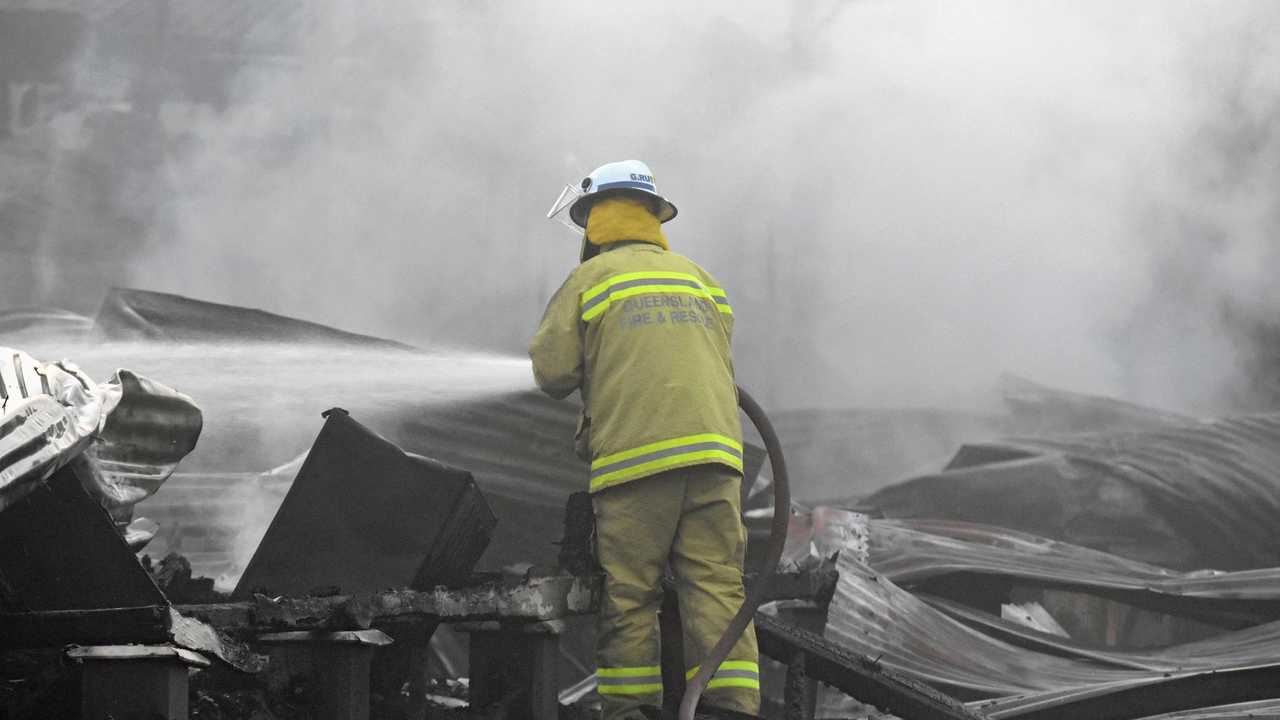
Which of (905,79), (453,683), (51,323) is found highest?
(905,79)

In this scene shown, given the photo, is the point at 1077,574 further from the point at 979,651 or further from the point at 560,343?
the point at 560,343

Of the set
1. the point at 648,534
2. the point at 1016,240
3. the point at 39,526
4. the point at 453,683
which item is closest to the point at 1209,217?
the point at 1016,240

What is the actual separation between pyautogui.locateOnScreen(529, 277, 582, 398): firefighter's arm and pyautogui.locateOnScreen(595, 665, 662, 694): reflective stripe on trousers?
2.16 ft

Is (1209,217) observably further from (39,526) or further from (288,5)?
(39,526)

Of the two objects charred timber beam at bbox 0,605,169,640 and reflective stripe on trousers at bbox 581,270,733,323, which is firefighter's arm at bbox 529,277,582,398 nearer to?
reflective stripe on trousers at bbox 581,270,733,323

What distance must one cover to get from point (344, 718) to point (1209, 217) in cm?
1016

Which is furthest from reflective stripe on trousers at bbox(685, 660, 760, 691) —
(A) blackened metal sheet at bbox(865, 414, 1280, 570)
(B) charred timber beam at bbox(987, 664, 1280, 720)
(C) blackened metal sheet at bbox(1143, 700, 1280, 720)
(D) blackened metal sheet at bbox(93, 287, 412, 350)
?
(A) blackened metal sheet at bbox(865, 414, 1280, 570)

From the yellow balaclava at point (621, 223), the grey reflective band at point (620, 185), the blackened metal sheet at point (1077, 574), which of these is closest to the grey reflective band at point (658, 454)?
the yellow balaclava at point (621, 223)

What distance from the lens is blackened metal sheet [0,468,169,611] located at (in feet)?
8.59

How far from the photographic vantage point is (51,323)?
6082 millimetres

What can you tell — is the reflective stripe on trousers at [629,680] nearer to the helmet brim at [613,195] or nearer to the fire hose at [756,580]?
the fire hose at [756,580]

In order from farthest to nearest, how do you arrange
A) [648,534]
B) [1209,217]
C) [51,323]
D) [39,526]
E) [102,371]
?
[1209,217]
[51,323]
[102,371]
[648,534]
[39,526]

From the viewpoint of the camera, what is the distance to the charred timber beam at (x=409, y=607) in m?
2.74

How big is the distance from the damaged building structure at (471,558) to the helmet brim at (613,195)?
0.73m
